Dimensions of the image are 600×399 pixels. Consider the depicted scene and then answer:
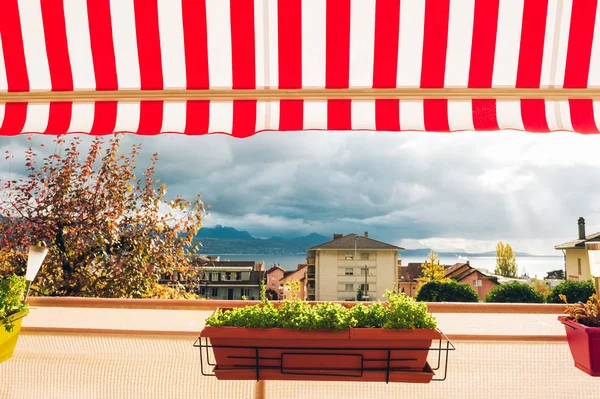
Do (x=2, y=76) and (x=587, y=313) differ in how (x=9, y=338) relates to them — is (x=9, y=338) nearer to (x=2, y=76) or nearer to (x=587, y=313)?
(x=2, y=76)

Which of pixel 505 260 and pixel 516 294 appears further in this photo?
pixel 505 260

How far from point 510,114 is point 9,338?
2.12 metres

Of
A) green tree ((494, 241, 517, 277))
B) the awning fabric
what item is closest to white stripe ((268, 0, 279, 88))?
the awning fabric

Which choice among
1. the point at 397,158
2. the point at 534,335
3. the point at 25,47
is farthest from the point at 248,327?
the point at 397,158

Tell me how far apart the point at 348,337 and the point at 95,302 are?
119 cm

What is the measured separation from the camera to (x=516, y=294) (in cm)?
768

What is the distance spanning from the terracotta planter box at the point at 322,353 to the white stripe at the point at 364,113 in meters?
0.81

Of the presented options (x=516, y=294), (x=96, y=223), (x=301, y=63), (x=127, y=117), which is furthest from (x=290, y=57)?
(x=516, y=294)

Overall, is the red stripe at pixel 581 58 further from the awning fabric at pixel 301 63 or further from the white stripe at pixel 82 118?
the white stripe at pixel 82 118

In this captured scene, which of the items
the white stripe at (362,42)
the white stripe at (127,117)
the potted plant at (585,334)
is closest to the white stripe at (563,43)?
the white stripe at (362,42)

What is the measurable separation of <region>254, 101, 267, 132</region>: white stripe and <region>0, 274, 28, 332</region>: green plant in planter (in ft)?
3.61

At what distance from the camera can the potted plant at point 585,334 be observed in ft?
5.56

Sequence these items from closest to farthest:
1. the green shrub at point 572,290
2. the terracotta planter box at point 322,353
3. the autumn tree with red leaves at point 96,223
Result: the terracotta planter box at point 322,353 < the autumn tree with red leaves at point 96,223 < the green shrub at point 572,290

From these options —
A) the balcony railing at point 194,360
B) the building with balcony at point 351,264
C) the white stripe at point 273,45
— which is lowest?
the balcony railing at point 194,360
